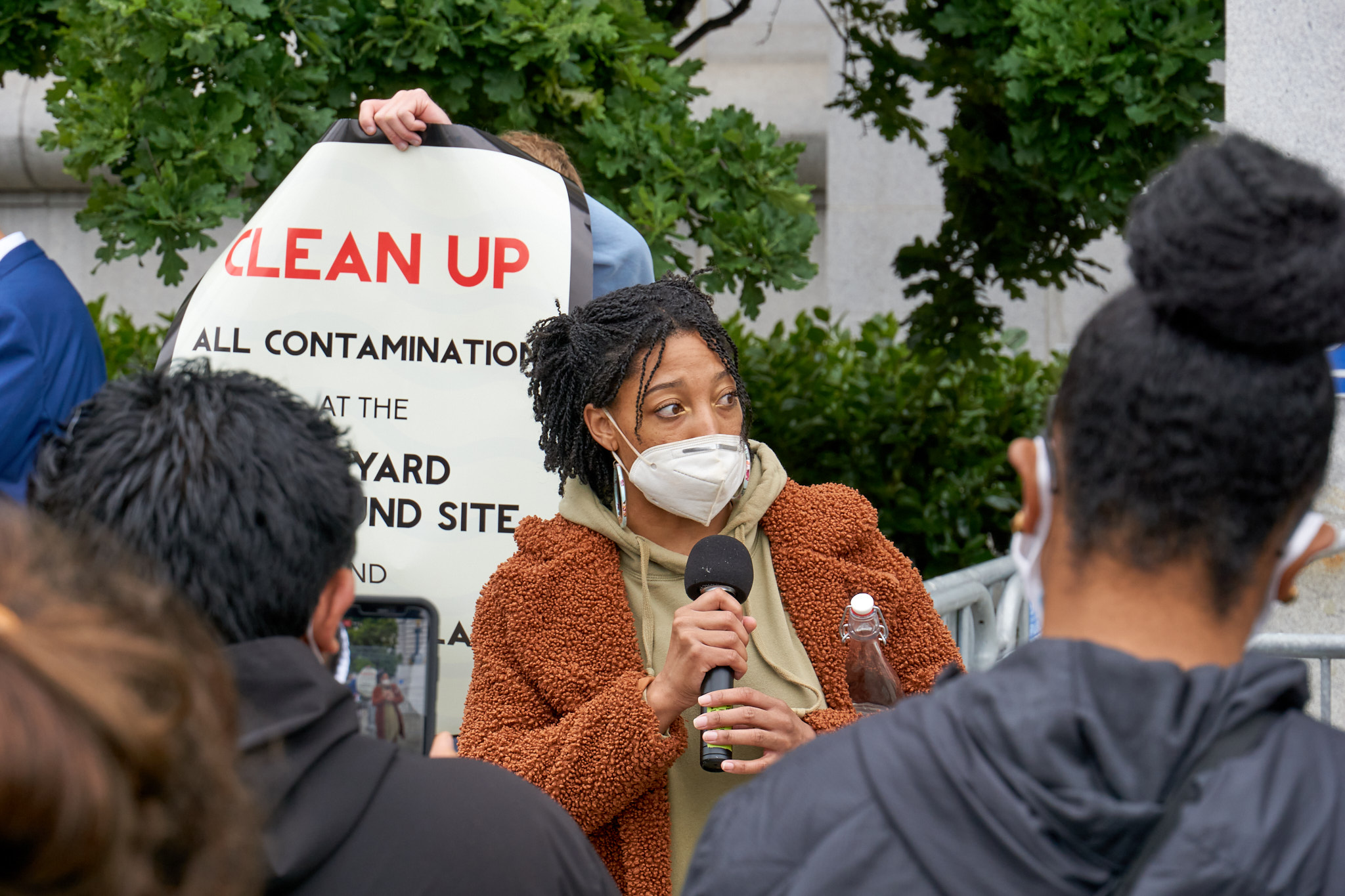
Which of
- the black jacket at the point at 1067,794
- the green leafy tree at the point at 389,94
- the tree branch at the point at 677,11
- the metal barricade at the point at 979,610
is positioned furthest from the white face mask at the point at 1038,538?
the tree branch at the point at 677,11

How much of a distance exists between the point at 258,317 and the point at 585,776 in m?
1.72

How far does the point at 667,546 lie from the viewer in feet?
8.00

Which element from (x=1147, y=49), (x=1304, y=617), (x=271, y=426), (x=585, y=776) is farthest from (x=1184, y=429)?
(x=1147, y=49)

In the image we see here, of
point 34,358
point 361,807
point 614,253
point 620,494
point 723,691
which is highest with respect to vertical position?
point 614,253

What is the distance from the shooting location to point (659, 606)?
2.37m

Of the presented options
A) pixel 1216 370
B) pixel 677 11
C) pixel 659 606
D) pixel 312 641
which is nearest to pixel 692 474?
Answer: pixel 659 606

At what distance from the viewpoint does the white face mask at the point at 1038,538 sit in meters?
1.26

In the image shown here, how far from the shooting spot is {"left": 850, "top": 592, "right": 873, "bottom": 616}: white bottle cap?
2.21 m

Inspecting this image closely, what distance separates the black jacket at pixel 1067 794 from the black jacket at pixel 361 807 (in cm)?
27

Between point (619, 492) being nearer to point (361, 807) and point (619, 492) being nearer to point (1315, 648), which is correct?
point (361, 807)

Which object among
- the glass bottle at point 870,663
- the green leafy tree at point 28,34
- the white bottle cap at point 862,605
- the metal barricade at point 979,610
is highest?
the green leafy tree at point 28,34

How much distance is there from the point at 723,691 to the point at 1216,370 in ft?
3.38

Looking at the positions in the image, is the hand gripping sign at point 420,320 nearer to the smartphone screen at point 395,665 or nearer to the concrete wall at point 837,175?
the smartphone screen at point 395,665

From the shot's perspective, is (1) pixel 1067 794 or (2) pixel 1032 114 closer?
(1) pixel 1067 794
